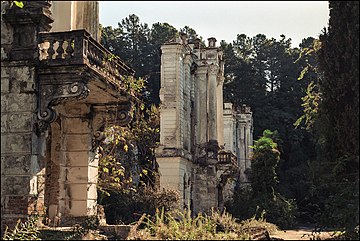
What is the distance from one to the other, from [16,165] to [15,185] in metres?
0.42

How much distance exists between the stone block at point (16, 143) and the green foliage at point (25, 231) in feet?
4.71

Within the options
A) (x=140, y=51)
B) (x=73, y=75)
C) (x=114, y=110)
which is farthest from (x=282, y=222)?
(x=140, y=51)

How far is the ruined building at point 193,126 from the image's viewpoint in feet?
88.9

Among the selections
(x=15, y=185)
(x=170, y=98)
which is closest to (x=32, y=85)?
(x=15, y=185)

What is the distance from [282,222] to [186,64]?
10526 millimetres

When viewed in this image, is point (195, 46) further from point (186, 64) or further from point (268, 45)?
point (268, 45)

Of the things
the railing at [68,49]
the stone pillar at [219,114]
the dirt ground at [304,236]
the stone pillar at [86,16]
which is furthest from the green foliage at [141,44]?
the railing at [68,49]

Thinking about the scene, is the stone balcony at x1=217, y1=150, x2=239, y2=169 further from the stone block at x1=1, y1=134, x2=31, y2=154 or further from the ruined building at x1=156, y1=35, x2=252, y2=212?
the stone block at x1=1, y1=134, x2=31, y2=154

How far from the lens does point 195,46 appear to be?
33.7 metres

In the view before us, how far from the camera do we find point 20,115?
37.3 ft

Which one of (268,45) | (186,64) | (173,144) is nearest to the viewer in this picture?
(173,144)

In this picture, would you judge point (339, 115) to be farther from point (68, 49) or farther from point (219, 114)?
point (219, 114)

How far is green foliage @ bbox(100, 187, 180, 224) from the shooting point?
77.5 feet

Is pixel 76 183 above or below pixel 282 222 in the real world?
above
